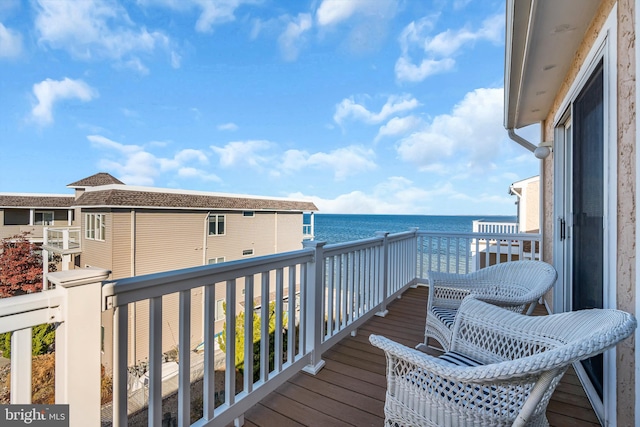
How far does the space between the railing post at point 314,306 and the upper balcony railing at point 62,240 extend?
1182 centimetres

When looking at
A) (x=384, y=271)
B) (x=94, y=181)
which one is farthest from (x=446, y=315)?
(x=94, y=181)

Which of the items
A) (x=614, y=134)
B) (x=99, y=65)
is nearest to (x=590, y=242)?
(x=614, y=134)

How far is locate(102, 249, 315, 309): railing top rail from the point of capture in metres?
1.11

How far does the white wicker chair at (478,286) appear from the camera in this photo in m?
2.32

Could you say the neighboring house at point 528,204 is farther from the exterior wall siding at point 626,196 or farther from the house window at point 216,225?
the house window at point 216,225

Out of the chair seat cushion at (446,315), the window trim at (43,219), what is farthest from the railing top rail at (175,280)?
the window trim at (43,219)

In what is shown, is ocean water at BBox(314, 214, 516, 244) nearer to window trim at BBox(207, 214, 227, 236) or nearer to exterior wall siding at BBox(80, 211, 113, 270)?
window trim at BBox(207, 214, 227, 236)

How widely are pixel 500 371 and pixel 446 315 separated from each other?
1550 millimetres

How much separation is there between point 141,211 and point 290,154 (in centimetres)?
1483

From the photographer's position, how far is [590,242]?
6.79 ft

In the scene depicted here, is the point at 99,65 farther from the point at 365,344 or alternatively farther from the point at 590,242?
the point at 590,242

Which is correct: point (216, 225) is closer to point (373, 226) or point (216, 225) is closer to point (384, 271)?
point (384, 271)

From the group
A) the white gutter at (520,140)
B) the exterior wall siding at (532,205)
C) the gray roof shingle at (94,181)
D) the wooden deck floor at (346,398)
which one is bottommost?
the wooden deck floor at (346,398)

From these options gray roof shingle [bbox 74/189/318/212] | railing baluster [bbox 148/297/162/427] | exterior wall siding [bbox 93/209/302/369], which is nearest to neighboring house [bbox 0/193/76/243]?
gray roof shingle [bbox 74/189/318/212]
